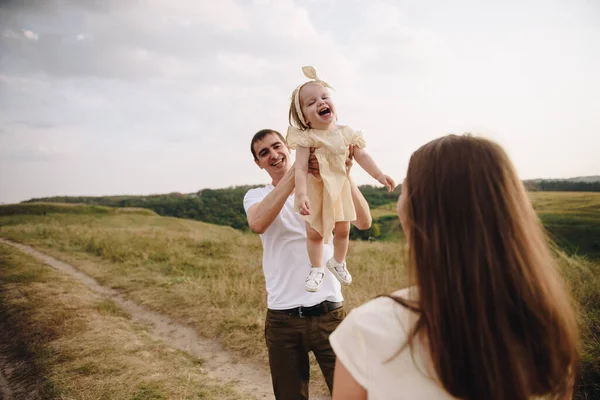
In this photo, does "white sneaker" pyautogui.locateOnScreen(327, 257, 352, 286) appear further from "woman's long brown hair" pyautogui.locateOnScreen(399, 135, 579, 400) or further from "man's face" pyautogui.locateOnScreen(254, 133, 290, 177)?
"woman's long brown hair" pyautogui.locateOnScreen(399, 135, 579, 400)

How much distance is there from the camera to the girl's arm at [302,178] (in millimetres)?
2279

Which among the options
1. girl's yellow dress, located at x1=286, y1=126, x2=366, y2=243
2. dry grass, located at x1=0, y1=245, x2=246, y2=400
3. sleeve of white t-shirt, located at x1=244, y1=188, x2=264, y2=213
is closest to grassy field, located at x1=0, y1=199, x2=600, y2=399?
girl's yellow dress, located at x1=286, y1=126, x2=366, y2=243

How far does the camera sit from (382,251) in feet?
43.4

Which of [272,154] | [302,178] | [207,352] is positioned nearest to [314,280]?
[302,178]

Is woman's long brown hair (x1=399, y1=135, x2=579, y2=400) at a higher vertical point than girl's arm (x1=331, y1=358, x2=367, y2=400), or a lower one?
higher

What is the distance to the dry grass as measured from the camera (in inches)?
170

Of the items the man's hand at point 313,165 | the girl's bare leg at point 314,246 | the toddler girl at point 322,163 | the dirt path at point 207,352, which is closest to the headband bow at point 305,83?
the toddler girl at point 322,163

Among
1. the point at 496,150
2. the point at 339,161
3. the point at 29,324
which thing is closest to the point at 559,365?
the point at 496,150

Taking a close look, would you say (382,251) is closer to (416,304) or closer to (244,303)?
(244,303)

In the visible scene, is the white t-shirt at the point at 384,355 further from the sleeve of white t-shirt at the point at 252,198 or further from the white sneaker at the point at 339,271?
the sleeve of white t-shirt at the point at 252,198

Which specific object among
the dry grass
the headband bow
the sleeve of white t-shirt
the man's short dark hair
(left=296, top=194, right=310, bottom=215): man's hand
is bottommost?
the dry grass

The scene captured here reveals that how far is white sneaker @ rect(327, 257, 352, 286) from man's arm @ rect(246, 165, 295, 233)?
1.96ft

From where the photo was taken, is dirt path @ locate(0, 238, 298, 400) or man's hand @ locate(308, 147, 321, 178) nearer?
man's hand @ locate(308, 147, 321, 178)

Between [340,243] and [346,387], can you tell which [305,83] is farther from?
[346,387]
